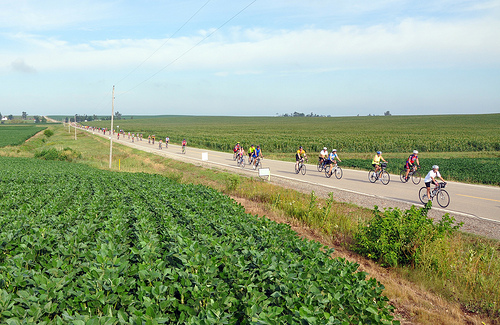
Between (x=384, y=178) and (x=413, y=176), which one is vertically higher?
(x=413, y=176)

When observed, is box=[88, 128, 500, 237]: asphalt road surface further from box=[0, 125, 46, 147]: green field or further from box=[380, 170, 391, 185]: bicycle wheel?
box=[0, 125, 46, 147]: green field

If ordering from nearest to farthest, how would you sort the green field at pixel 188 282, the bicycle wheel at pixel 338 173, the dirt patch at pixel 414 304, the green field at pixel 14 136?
the green field at pixel 188 282, the dirt patch at pixel 414 304, the bicycle wheel at pixel 338 173, the green field at pixel 14 136

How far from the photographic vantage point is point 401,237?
7582 mm

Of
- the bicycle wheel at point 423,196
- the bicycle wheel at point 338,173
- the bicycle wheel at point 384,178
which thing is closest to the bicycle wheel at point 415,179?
the bicycle wheel at point 384,178

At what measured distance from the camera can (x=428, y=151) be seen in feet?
Answer: 147

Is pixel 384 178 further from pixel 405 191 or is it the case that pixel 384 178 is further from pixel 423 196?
pixel 423 196

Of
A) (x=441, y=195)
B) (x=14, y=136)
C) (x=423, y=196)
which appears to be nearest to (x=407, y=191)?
(x=423, y=196)

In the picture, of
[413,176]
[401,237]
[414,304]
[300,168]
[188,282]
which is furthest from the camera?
[300,168]

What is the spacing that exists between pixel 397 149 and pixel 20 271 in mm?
48223

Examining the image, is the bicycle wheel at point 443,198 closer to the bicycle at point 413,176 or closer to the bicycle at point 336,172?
the bicycle at point 413,176

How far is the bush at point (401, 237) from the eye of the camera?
24.4ft

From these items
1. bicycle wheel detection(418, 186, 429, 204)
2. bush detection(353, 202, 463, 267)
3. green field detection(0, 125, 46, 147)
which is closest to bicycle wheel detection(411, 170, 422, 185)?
bicycle wheel detection(418, 186, 429, 204)

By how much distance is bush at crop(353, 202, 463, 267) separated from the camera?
744 centimetres

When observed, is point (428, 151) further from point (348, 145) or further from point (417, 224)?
point (417, 224)
